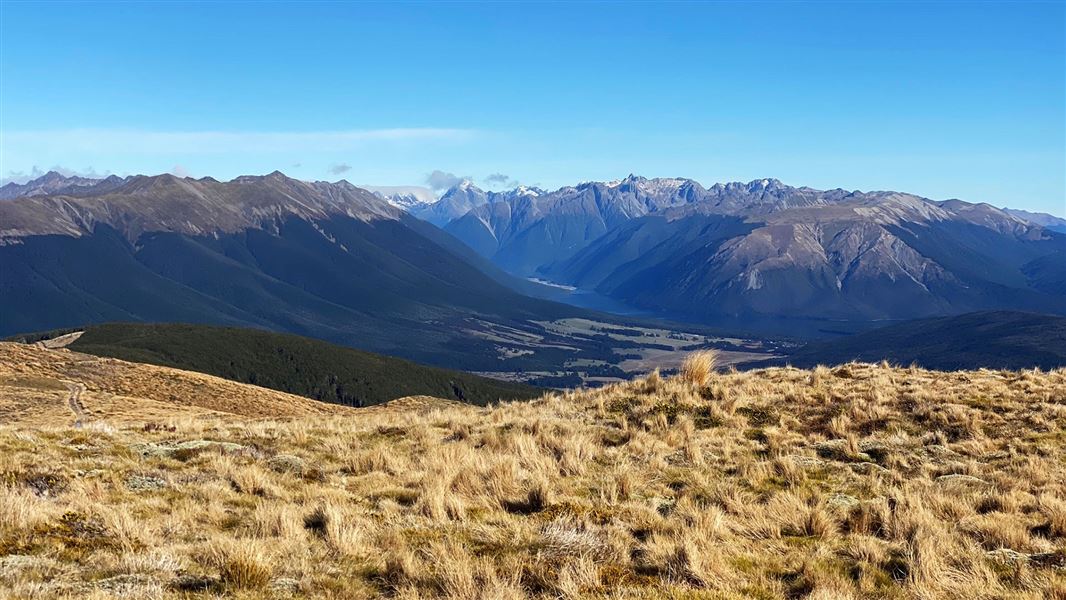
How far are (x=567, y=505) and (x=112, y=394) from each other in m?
54.0

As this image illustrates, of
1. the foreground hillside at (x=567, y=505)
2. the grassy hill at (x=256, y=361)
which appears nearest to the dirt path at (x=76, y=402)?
the foreground hillside at (x=567, y=505)

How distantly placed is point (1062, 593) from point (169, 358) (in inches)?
6783

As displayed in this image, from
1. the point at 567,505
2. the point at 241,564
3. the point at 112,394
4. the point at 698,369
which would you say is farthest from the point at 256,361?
the point at 241,564

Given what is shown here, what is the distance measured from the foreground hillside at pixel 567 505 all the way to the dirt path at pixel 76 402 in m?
22.8

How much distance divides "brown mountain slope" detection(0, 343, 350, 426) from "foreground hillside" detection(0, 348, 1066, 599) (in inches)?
1063

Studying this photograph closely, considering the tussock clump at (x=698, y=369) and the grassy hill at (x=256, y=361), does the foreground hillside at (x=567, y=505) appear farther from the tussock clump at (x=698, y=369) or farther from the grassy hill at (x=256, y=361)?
the grassy hill at (x=256, y=361)

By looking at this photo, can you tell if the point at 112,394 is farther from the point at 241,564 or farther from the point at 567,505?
the point at 241,564

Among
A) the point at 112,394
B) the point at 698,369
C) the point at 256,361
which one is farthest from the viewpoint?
the point at 256,361

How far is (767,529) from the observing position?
11570 mm

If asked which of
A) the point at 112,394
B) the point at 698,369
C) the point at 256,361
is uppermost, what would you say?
the point at 698,369

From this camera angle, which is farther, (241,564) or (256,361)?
(256,361)

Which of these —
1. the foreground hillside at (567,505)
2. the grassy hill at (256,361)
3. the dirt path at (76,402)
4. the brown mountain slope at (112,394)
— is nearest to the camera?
the foreground hillside at (567,505)

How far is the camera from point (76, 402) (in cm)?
4753

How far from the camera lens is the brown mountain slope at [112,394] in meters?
43.9
